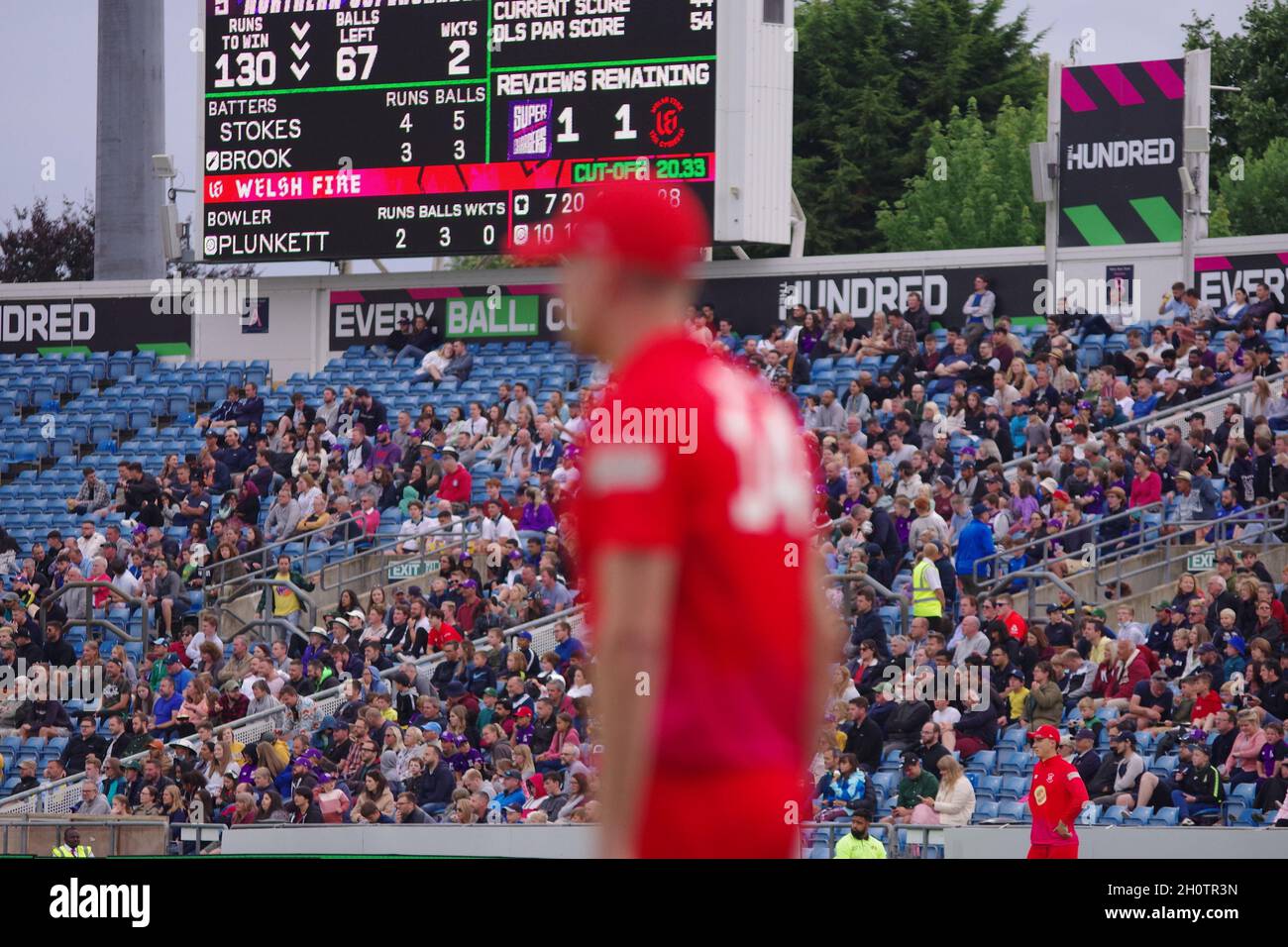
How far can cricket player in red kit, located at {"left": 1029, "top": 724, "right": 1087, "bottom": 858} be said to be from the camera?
12.6m

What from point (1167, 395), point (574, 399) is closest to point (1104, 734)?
point (1167, 395)

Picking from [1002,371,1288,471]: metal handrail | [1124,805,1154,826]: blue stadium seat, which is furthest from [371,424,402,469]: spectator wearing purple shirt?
[1124,805,1154,826]: blue stadium seat

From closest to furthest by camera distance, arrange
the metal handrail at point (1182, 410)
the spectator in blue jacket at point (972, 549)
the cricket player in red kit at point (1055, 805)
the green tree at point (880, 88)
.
Result: the cricket player in red kit at point (1055, 805), the spectator in blue jacket at point (972, 549), the metal handrail at point (1182, 410), the green tree at point (880, 88)

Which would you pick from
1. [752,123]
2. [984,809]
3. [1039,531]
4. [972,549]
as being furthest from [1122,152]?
[984,809]

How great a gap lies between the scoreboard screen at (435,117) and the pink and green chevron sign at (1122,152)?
3.94 meters

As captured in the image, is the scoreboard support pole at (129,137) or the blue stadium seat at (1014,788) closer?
the blue stadium seat at (1014,788)

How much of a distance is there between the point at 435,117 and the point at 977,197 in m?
23.9

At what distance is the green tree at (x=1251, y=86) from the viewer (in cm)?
4603

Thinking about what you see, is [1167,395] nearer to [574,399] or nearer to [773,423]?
[574,399]

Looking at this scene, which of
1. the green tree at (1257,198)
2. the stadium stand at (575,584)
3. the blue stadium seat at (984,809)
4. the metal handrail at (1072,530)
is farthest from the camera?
the green tree at (1257,198)

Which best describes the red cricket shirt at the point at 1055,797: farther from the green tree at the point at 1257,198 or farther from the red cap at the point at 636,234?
the green tree at the point at 1257,198

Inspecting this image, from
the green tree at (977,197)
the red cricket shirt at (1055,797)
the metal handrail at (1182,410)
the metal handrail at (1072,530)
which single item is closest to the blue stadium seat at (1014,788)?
the metal handrail at (1072,530)

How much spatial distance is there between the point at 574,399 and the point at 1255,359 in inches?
289

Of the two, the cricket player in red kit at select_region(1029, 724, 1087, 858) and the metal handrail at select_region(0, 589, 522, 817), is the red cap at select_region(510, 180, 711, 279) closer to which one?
the cricket player in red kit at select_region(1029, 724, 1087, 858)
